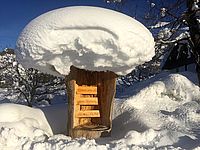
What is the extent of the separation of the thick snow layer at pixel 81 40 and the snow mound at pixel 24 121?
90 centimetres

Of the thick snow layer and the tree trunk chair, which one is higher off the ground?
the thick snow layer

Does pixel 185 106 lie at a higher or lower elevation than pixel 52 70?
lower

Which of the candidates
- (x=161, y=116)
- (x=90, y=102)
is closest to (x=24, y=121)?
(x=90, y=102)

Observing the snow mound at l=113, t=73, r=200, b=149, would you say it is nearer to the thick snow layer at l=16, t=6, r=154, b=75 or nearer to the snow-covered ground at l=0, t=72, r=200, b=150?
the snow-covered ground at l=0, t=72, r=200, b=150

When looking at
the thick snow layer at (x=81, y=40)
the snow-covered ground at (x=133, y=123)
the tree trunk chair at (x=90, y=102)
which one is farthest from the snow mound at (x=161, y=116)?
the thick snow layer at (x=81, y=40)

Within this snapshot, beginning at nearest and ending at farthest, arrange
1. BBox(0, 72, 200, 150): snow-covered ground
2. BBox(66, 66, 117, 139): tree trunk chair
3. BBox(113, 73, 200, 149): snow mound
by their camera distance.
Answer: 1. BBox(0, 72, 200, 150): snow-covered ground
2. BBox(113, 73, 200, 149): snow mound
3. BBox(66, 66, 117, 139): tree trunk chair

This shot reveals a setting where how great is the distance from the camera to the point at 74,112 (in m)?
6.98

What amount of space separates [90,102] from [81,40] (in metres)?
1.60

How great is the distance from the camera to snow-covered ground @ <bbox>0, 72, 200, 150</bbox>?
220 inches

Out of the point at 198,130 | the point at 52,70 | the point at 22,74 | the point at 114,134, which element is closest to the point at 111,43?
the point at 52,70

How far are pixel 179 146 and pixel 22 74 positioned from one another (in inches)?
467

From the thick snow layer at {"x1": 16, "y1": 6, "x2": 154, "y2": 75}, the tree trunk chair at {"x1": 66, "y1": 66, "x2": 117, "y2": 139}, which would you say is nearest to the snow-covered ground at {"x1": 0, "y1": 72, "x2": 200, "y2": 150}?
the tree trunk chair at {"x1": 66, "y1": 66, "x2": 117, "y2": 139}

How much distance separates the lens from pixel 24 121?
6.64 meters

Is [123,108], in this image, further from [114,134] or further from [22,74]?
[22,74]
